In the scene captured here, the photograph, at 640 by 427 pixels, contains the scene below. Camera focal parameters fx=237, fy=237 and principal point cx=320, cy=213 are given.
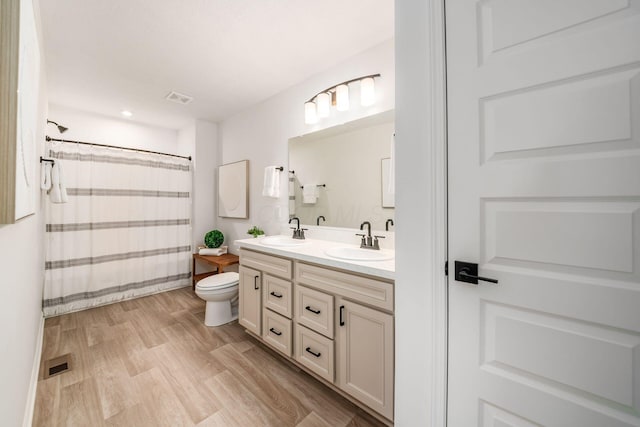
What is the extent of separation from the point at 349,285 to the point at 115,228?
3070 millimetres

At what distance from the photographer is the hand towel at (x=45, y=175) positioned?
6.56 feet

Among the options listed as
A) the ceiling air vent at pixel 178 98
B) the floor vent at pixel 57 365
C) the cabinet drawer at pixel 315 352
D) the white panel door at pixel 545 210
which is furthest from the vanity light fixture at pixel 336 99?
the floor vent at pixel 57 365

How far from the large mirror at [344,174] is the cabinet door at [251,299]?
713mm

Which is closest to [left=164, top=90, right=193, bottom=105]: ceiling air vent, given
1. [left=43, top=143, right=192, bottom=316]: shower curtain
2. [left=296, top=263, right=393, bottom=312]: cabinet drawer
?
[left=43, top=143, right=192, bottom=316]: shower curtain

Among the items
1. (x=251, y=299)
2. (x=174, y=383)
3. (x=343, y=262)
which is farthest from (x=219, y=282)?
(x=343, y=262)

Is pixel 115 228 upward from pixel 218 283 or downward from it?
upward

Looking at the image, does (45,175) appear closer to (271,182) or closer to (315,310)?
(271,182)

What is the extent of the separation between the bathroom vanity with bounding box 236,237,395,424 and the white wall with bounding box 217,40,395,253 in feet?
2.91

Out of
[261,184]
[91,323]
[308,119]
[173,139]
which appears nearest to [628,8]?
[308,119]

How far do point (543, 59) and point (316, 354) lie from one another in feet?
5.80

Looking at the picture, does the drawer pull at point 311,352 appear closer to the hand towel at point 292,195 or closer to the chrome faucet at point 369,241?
the chrome faucet at point 369,241

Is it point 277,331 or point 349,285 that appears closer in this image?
point 349,285

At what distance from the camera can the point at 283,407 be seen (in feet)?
4.61

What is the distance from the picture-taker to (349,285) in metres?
1.35
